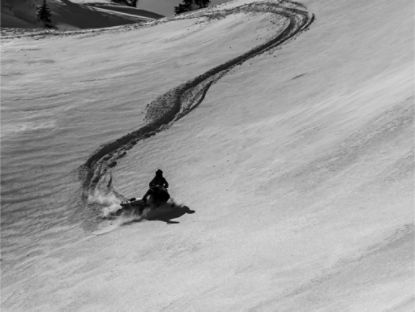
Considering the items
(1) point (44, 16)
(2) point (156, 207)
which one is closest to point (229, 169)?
(2) point (156, 207)

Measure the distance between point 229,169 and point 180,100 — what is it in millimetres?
10859

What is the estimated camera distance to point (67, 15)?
108 m

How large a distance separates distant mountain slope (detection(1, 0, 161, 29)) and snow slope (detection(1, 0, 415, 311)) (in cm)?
6022

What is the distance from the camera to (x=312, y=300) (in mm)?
11992

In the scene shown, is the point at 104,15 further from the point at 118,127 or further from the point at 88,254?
the point at 88,254

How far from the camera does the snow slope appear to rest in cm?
1407

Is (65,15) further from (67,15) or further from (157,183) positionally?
(157,183)

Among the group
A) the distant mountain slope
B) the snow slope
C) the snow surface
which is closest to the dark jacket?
the snow slope

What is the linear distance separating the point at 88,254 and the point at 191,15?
36528 millimetres

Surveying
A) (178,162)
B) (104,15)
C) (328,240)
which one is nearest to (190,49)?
(178,162)

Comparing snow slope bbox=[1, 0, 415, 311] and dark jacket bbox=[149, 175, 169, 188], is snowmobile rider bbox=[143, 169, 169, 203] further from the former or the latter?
snow slope bbox=[1, 0, 415, 311]

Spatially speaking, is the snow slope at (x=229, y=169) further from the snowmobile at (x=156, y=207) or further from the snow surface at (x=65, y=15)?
the snow surface at (x=65, y=15)

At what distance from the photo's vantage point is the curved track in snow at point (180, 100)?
2675 cm

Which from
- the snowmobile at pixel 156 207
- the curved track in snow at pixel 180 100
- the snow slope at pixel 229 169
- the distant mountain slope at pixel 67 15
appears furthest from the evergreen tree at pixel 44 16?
the snowmobile at pixel 156 207
